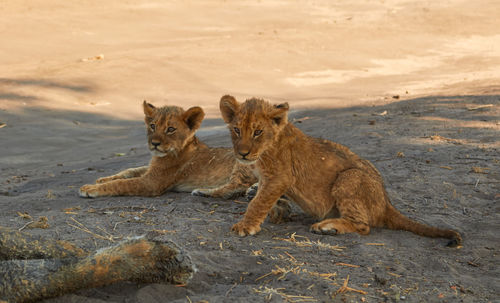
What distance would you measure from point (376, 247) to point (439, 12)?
3070 centimetres

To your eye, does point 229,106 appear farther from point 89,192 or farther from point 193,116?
point 89,192

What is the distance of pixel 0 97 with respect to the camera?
1473cm

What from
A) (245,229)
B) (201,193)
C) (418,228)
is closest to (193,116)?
(201,193)

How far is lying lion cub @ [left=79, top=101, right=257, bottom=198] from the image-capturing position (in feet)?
23.8

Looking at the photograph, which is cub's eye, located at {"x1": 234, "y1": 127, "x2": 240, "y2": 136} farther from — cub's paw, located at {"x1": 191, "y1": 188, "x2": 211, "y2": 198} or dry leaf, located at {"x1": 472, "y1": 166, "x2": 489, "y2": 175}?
dry leaf, located at {"x1": 472, "y1": 166, "x2": 489, "y2": 175}

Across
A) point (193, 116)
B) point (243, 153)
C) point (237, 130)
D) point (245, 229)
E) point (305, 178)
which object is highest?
point (193, 116)

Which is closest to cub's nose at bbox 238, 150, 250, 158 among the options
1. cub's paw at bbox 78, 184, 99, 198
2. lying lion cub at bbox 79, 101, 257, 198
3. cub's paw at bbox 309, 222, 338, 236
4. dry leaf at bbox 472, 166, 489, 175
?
cub's paw at bbox 309, 222, 338, 236

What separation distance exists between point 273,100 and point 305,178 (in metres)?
10.2

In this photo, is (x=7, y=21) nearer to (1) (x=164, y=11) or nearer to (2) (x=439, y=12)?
(1) (x=164, y=11)

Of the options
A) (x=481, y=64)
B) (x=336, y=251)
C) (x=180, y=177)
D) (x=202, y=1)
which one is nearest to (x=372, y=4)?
(x=202, y=1)

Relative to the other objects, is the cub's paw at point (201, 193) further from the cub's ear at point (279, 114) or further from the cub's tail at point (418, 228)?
the cub's tail at point (418, 228)

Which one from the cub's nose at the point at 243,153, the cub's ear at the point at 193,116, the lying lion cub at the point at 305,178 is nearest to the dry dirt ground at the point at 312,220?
the lying lion cub at the point at 305,178

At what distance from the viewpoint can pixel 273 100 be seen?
15773 mm

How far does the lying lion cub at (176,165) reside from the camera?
724 cm
